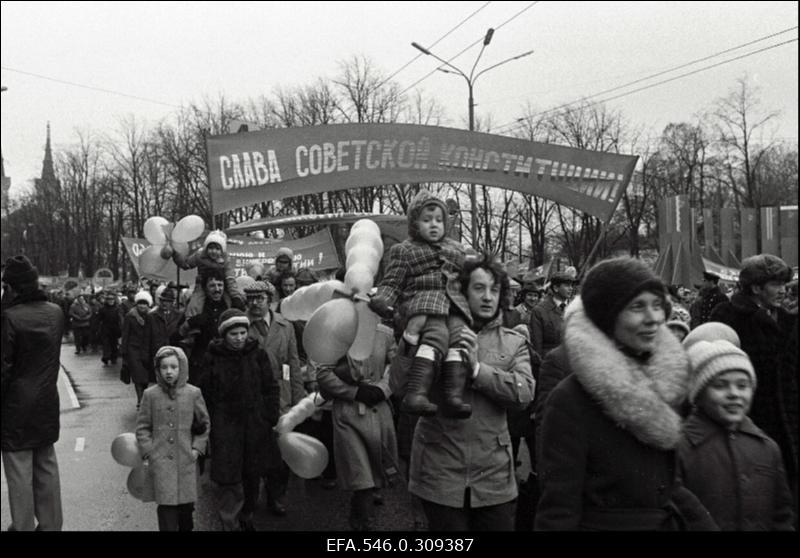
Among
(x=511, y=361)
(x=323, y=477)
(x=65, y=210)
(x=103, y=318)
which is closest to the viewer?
(x=511, y=361)

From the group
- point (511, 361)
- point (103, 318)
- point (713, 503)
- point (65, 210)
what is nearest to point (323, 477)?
point (511, 361)

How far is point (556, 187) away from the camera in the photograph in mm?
8445

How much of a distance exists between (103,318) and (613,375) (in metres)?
17.6

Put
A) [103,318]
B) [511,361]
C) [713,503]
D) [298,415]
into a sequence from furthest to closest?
[103,318]
[298,415]
[511,361]
[713,503]

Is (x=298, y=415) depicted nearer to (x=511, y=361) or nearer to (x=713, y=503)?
(x=511, y=361)

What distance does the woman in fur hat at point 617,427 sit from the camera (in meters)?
2.46

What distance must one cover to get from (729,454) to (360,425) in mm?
3345

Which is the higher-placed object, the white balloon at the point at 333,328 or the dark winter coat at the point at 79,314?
the white balloon at the point at 333,328

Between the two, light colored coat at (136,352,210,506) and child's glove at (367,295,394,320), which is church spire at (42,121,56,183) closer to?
light colored coat at (136,352,210,506)

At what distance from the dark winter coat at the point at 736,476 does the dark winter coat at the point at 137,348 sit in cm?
973

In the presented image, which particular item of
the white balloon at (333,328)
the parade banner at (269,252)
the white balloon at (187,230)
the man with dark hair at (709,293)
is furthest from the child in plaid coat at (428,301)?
the parade banner at (269,252)

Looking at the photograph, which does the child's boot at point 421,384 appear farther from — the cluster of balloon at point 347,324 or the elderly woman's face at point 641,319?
the elderly woman's face at point 641,319

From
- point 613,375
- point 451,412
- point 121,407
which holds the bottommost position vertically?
point 121,407

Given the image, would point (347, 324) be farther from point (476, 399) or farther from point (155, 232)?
point (155, 232)
